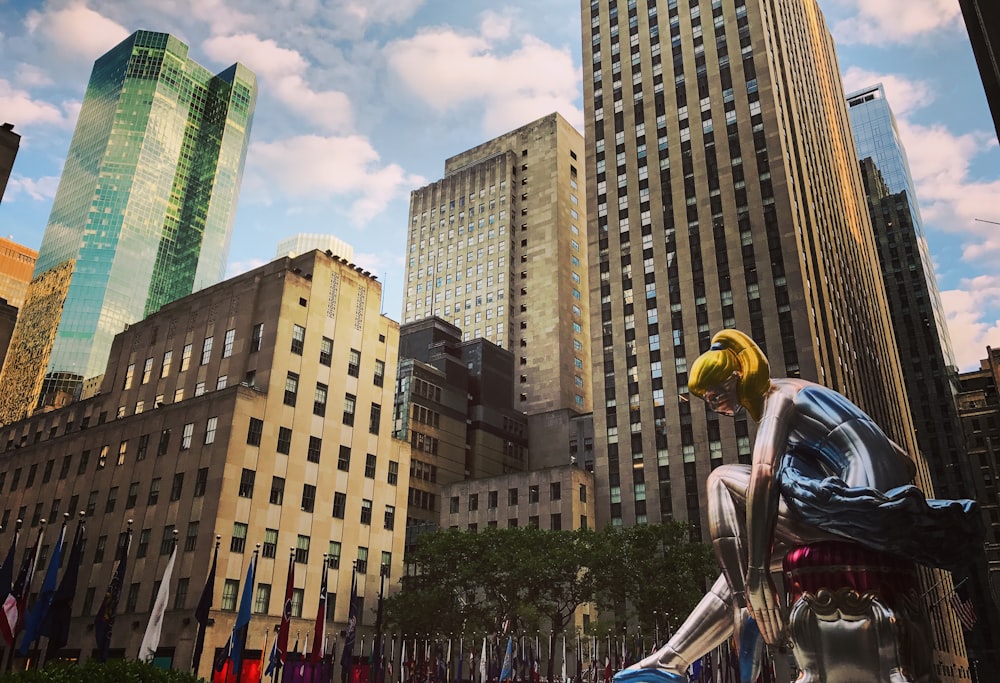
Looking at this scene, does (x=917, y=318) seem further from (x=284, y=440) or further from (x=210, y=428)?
(x=210, y=428)

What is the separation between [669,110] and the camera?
96.8m

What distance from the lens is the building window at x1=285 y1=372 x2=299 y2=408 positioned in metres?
58.4

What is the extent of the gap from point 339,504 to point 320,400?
8055 mm

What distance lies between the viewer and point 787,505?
12.7 meters

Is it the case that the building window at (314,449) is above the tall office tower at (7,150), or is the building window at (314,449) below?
above

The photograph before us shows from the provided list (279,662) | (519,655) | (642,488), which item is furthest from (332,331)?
(642,488)

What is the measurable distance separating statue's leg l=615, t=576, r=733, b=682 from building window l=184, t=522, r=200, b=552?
43561 mm

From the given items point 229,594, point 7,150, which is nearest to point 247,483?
point 229,594

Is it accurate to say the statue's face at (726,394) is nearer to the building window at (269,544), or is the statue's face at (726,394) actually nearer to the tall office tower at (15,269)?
the building window at (269,544)

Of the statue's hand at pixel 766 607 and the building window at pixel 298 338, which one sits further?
the building window at pixel 298 338

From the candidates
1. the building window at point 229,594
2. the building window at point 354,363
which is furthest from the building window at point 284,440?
the building window at point 229,594

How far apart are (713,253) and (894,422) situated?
40771 mm

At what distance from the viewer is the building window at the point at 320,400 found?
6033 centimetres

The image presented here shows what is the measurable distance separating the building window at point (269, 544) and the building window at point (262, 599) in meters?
2.04
